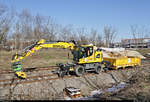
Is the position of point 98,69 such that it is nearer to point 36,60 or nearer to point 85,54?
point 85,54

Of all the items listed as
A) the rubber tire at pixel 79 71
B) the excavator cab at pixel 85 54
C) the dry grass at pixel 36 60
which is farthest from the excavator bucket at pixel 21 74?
the dry grass at pixel 36 60

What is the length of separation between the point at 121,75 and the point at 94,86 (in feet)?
14.3

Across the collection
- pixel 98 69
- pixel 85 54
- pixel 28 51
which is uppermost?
pixel 28 51

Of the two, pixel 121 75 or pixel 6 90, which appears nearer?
pixel 6 90

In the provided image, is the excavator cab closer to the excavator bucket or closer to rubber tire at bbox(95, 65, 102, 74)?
rubber tire at bbox(95, 65, 102, 74)

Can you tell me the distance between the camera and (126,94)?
29.1 ft

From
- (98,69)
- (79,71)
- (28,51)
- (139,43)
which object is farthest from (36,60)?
(139,43)

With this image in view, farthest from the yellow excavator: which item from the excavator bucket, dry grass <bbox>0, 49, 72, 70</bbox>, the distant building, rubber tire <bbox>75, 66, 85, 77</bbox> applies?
the distant building

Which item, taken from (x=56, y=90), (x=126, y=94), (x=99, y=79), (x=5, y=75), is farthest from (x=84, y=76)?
(x=5, y=75)

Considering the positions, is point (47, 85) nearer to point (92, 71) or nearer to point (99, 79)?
point (99, 79)

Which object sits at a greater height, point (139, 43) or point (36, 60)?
point (139, 43)

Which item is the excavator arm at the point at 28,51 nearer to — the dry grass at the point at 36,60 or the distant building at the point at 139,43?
the dry grass at the point at 36,60

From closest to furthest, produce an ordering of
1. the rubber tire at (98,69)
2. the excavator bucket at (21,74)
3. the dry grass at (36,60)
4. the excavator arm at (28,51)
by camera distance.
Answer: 1. the excavator arm at (28,51)
2. the excavator bucket at (21,74)
3. the rubber tire at (98,69)
4. the dry grass at (36,60)

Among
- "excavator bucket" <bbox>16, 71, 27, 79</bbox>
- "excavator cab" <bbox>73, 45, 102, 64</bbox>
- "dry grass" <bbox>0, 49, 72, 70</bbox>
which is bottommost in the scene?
"dry grass" <bbox>0, 49, 72, 70</bbox>
